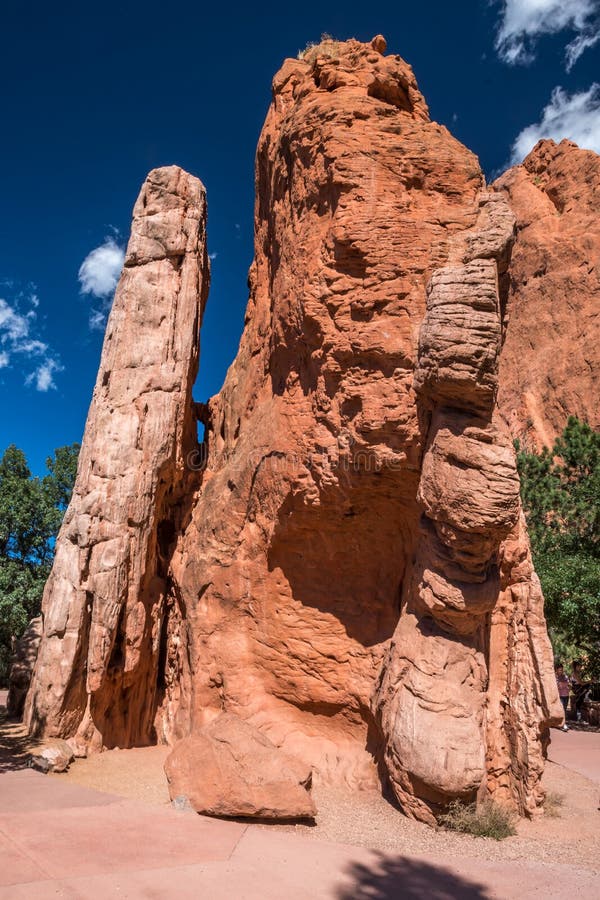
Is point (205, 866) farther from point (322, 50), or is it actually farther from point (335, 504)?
point (322, 50)

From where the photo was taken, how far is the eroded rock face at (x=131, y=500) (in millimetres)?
9109

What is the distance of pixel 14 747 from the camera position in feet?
28.8

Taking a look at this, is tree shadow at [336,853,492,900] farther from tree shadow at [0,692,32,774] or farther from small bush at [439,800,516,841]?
tree shadow at [0,692,32,774]

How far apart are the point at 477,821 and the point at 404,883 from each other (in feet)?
5.18

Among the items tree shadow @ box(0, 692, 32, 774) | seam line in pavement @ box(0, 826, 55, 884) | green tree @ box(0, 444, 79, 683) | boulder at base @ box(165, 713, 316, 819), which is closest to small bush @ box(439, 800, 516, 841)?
boulder at base @ box(165, 713, 316, 819)

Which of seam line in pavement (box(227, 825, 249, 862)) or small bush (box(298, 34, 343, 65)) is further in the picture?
small bush (box(298, 34, 343, 65))

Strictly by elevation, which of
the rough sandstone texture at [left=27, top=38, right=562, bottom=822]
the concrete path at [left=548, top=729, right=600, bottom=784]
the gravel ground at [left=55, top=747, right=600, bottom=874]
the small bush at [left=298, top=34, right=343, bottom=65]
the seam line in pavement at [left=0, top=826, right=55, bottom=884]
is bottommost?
the concrete path at [left=548, top=729, right=600, bottom=784]

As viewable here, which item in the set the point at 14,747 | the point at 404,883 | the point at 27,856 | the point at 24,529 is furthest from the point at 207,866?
the point at 24,529

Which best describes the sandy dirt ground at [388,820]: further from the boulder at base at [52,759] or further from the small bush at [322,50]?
the small bush at [322,50]

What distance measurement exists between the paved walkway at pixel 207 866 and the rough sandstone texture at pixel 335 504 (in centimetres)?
80

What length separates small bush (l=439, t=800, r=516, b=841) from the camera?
20.3 feet

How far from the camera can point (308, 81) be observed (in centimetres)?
979

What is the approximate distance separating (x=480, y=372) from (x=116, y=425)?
577 cm

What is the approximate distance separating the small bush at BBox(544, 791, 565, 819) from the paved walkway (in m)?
1.80
